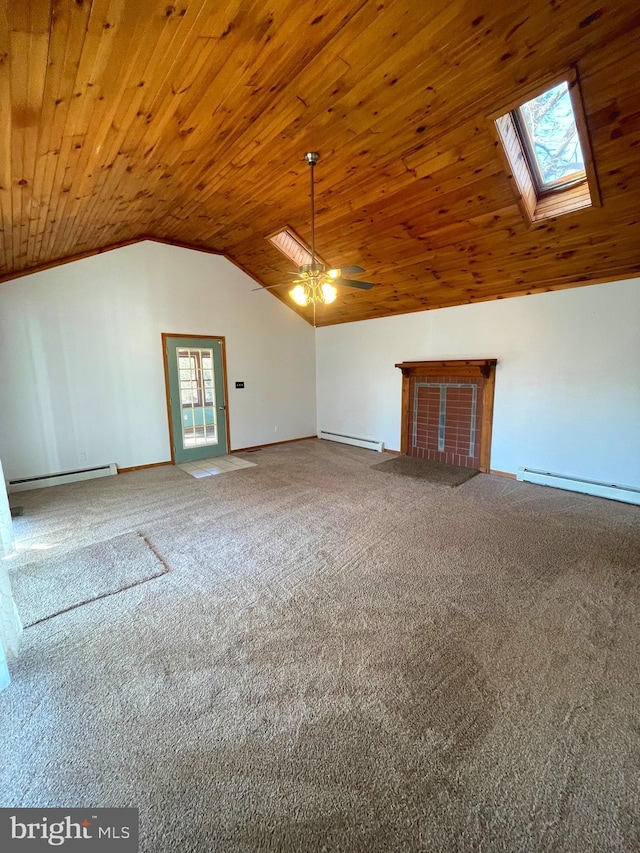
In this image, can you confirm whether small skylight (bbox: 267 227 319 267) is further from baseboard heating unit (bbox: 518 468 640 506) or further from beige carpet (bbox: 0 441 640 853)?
baseboard heating unit (bbox: 518 468 640 506)

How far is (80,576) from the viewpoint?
2.61 meters

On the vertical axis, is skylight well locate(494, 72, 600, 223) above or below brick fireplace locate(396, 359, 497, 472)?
above

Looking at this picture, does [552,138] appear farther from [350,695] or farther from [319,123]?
[350,695]

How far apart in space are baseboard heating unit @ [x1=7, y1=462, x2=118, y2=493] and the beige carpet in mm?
1941

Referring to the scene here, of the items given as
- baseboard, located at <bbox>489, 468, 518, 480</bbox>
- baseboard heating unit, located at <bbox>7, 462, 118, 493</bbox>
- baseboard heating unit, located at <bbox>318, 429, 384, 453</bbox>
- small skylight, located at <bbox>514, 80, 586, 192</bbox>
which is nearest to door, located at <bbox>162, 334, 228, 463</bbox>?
baseboard heating unit, located at <bbox>7, 462, 118, 493</bbox>

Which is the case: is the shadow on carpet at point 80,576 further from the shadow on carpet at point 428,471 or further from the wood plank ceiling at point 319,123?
the shadow on carpet at point 428,471

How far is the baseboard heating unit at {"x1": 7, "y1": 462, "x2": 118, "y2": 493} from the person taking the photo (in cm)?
445

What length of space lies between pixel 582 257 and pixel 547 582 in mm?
3333

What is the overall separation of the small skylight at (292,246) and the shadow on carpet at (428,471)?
3.37m

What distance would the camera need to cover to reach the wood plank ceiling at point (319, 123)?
5.56ft

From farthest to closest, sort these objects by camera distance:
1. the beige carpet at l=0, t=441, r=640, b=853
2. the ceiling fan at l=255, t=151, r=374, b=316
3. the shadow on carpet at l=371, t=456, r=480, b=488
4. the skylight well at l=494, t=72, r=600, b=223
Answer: the shadow on carpet at l=371, t=456, r=480, b=488 < the ceiling fan at l=255, t=151, r=374, b=316 < the skylight well at l=494, t=72, r=600, b=223 < the beige carpet at l=0, t=441, r=640, b=853

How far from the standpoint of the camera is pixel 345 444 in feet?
23.0

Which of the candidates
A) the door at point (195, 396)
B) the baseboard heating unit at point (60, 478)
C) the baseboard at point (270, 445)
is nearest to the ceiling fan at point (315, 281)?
the door at point (195, 396)

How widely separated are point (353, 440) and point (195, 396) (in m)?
3.04
